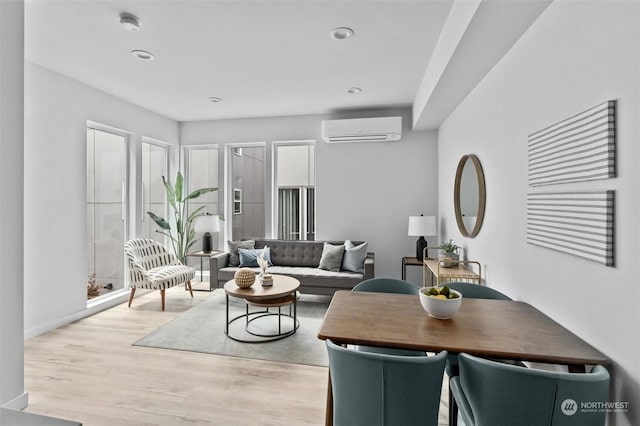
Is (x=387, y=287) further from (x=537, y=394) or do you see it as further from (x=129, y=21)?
(x=129, y=21)

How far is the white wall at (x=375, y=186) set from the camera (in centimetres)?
480

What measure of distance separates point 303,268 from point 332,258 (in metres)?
0.49

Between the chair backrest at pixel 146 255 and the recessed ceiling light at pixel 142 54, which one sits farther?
the chair backrest at pixel 146 255

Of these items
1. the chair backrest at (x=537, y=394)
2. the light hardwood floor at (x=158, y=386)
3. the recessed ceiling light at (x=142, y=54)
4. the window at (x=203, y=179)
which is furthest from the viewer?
the window at (x=203, y=179)

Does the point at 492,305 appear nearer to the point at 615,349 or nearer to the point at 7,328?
the point at 615,349

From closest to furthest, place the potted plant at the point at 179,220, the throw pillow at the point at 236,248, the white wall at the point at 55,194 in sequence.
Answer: the white wall at the point at 55,194
the throw pillow at the point at 236,248
the potted plant at the point at 179,220

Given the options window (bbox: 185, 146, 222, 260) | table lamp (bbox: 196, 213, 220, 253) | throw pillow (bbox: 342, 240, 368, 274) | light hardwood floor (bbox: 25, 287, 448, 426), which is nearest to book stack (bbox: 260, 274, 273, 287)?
light hardwood floor (bbox: 25, 287, 448, 426)

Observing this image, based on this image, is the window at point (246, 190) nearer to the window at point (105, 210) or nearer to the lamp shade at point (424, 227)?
the window at point (105, 210)

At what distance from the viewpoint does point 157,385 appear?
236 cm

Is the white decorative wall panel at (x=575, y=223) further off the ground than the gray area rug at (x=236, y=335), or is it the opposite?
the white decorative wall panel at (x=575, y=223)

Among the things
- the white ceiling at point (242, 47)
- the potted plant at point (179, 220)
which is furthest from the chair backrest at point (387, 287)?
the potted plant at point (179, 220)

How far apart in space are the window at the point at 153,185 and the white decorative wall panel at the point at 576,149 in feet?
16.2

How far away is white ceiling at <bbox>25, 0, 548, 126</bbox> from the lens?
2.31 meters

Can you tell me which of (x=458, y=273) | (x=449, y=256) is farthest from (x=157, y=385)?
(x=449, y=256)
